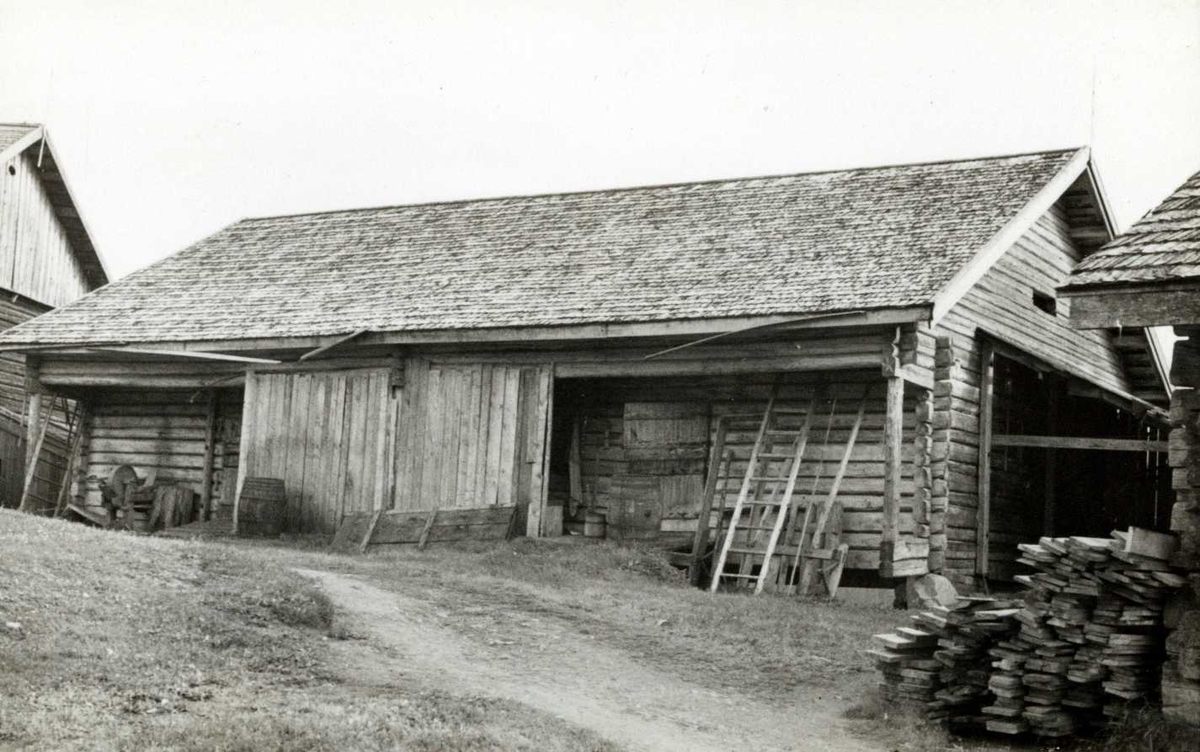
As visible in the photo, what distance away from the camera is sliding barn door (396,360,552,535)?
18.3 m

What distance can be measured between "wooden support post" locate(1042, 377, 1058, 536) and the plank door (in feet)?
16.9

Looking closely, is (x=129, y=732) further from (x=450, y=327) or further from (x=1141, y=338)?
(x=1141, y=338)

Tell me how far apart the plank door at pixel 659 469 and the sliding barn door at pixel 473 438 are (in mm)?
Result: 1307

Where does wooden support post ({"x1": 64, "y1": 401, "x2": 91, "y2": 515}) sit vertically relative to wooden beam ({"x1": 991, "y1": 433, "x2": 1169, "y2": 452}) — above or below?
below

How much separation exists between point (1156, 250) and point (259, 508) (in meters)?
13.5

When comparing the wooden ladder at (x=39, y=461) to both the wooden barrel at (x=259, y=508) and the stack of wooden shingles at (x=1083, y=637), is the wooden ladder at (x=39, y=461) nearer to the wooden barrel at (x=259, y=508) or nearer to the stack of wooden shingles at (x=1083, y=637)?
the wooden barrel at (x=259, y=508)

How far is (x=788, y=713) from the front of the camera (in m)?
10.2

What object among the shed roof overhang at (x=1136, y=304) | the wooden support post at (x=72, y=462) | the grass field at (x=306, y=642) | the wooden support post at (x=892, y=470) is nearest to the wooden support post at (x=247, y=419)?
the grass field at (x=306, y=642)

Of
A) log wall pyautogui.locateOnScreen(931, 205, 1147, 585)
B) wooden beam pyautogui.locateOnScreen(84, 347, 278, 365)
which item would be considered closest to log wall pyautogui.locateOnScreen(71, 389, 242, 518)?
wooden beam pyautogui.locateOnScreen(84, 347, 278, 365)

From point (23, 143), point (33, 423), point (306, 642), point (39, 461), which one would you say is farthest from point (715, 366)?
point (23, 143)

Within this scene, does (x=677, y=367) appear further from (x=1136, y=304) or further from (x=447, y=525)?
(x=1136, y=304)

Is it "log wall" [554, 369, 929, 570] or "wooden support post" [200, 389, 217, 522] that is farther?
"wooden support post" [200, 389, 217, 522]

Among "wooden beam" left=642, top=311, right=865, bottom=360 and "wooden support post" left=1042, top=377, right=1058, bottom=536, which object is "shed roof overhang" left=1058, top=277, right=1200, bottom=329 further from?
"wooden support post" left=1042, top=377, right=1058, bottom=536

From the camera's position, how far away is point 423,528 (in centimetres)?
1839
